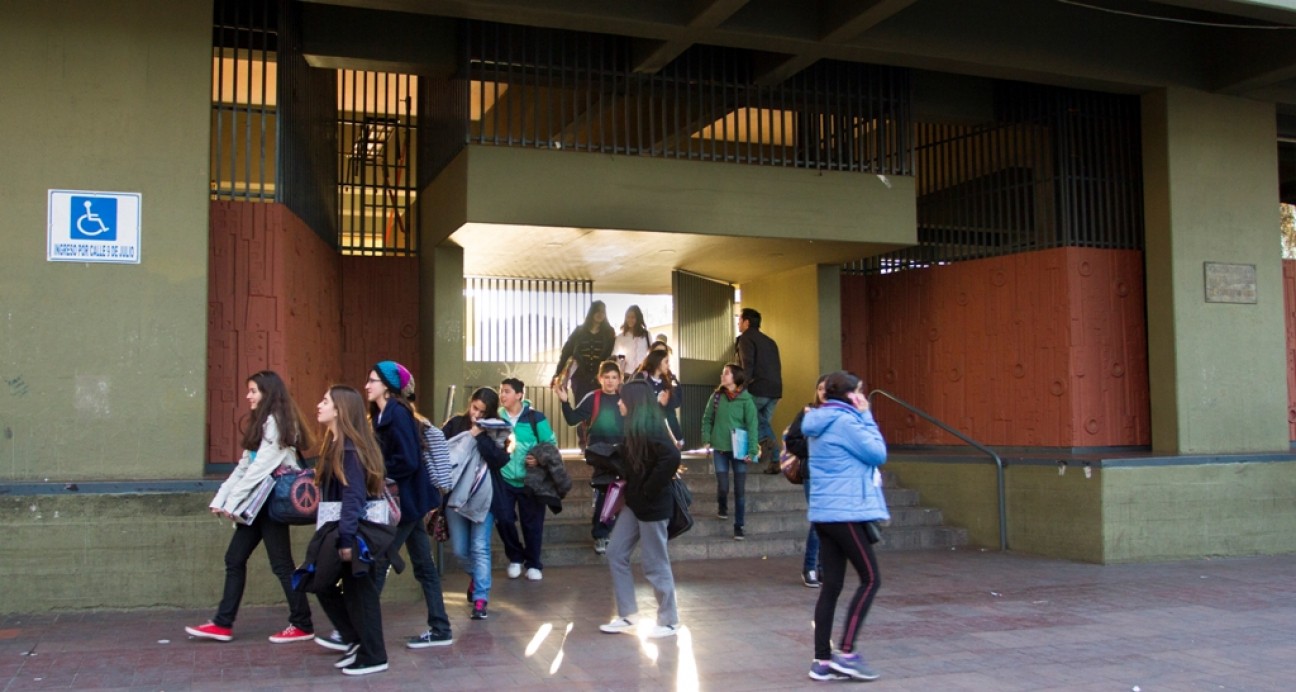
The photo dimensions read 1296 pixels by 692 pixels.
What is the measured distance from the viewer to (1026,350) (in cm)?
1290

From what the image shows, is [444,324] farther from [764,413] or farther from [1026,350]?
[1026,350]

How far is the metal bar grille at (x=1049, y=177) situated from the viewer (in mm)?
12742

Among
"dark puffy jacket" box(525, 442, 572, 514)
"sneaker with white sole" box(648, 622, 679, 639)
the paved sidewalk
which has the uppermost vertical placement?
"dark puffy jacket" box(525, 442, 572, 514)

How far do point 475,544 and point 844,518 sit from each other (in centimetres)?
284

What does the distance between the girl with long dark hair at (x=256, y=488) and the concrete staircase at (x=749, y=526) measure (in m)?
3.14

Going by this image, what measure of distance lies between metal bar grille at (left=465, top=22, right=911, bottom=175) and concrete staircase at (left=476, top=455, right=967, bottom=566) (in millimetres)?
3416

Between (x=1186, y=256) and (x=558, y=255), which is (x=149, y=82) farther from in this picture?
(x=1186, y=256)

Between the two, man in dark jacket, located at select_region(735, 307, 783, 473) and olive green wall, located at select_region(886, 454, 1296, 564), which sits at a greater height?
man in dark jacket, located at select_region(735, 307, 783, 473)

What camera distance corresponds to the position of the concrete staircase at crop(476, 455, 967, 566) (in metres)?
10.5

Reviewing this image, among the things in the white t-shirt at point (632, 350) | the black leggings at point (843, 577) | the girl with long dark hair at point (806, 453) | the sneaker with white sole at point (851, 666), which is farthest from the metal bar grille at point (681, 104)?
the sneaker with white sole at point (851, 666)

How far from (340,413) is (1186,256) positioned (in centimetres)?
958

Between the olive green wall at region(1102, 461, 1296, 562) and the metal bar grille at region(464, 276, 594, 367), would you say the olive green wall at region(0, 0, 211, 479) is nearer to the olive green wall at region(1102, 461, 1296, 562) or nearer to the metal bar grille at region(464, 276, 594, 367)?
the metal bar grille at region(464, 276, 594, 367)

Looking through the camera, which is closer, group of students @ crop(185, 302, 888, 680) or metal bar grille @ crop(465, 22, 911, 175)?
group of students @ crop(185, 302, 888, 680)

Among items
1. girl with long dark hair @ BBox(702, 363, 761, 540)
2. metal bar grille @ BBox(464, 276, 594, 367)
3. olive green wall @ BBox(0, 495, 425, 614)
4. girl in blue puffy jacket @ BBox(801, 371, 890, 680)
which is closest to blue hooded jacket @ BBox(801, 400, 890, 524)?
girl in blue puffy jacket @ BBox(801, 371, 890, 680)
